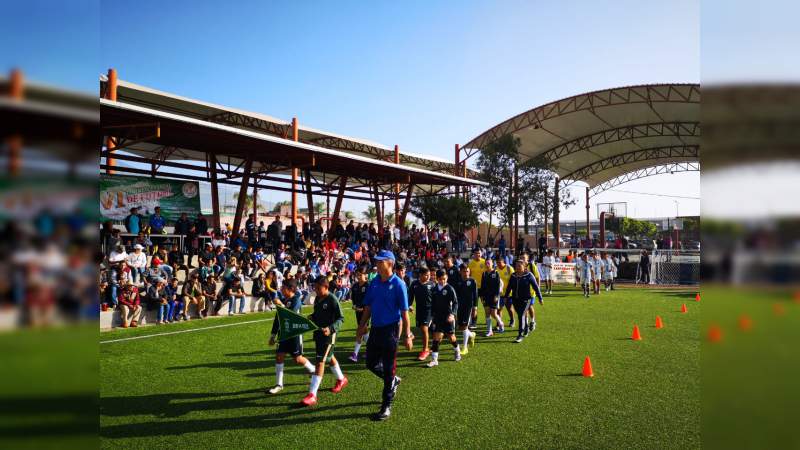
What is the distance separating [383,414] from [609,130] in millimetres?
35696

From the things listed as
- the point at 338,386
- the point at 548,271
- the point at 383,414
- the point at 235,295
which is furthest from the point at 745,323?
the point at 548,271

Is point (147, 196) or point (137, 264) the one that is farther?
point (147, 196)

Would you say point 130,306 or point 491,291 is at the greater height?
point 491,291

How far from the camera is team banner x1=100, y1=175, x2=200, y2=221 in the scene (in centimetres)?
1711

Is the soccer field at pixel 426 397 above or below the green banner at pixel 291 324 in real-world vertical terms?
below

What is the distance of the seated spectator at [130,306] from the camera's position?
13.5 m

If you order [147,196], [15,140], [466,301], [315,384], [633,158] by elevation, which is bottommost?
[315,384]

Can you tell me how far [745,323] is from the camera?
0.94 meters

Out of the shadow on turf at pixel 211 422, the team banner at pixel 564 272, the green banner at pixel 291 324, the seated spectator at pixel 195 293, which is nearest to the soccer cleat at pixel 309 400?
the shadow on turf at pixel 211 422

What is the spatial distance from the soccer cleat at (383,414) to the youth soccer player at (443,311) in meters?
3.05

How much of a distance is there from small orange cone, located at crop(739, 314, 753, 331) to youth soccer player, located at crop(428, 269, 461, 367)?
863 centimetres

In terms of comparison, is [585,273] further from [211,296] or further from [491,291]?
[211,296]

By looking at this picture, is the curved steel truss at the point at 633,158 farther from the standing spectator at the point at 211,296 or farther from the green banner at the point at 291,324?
the green banner at the point at 291,324

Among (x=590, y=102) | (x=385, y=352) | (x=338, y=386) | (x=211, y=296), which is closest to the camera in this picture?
(x=385, y=352)
